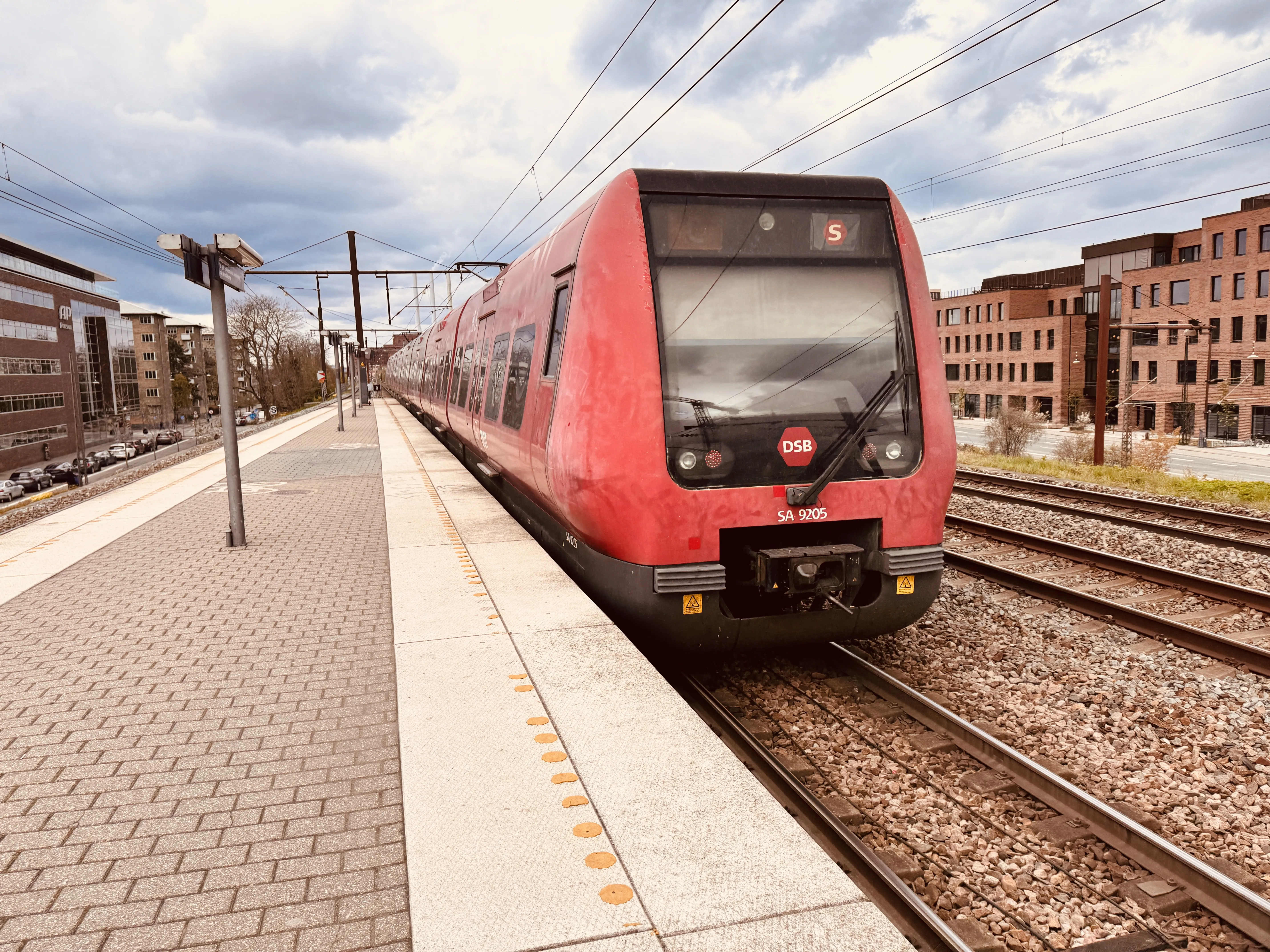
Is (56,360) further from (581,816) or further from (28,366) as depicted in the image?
(581,816)

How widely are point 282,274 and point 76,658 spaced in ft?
104

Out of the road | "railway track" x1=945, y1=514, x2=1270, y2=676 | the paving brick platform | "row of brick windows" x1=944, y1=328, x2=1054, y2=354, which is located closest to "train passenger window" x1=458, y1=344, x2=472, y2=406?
the paving brick platform

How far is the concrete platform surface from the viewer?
238 centimetres

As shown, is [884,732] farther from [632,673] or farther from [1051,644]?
[1051,644]

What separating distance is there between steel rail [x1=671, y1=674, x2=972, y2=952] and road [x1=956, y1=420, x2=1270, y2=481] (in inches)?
1029

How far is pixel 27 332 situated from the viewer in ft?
191

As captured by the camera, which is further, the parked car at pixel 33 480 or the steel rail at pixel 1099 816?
the parked car at pixel 33 480

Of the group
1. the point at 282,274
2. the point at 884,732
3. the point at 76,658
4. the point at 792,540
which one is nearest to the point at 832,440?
the point at 792,540

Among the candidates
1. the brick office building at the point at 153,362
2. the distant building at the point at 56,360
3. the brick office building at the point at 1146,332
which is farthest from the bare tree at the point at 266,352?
the brick office building at the point at 1146,332

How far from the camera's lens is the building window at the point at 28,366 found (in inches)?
2146

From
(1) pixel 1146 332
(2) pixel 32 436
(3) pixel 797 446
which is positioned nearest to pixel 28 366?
(2) pixel 32 436

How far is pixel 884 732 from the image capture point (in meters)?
4.65

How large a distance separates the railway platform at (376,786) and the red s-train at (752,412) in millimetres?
770

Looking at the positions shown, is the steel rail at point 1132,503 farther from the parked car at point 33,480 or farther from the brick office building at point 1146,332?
the parked car at point 33,480
